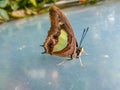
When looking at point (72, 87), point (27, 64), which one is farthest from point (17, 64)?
point (72, 87)

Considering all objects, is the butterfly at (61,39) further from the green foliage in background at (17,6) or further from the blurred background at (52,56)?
the green foliage in background at (17,6)

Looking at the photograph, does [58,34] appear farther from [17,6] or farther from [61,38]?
[17,6]

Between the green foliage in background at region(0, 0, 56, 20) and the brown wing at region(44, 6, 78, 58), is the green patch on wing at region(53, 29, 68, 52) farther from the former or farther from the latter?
the green foliage in background at region(0, 0, 56, 20)

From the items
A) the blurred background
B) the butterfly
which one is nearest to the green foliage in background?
the blurred background

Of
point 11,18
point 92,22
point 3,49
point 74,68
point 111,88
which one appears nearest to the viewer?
point 111,88

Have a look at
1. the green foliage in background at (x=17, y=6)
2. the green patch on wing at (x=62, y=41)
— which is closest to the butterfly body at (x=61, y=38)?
the green patch on wing at (x=62, y=41)

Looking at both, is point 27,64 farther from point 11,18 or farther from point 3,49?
point 11,18

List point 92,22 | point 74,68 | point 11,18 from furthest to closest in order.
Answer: point 11,18 < point 92,22 < point 74,68
